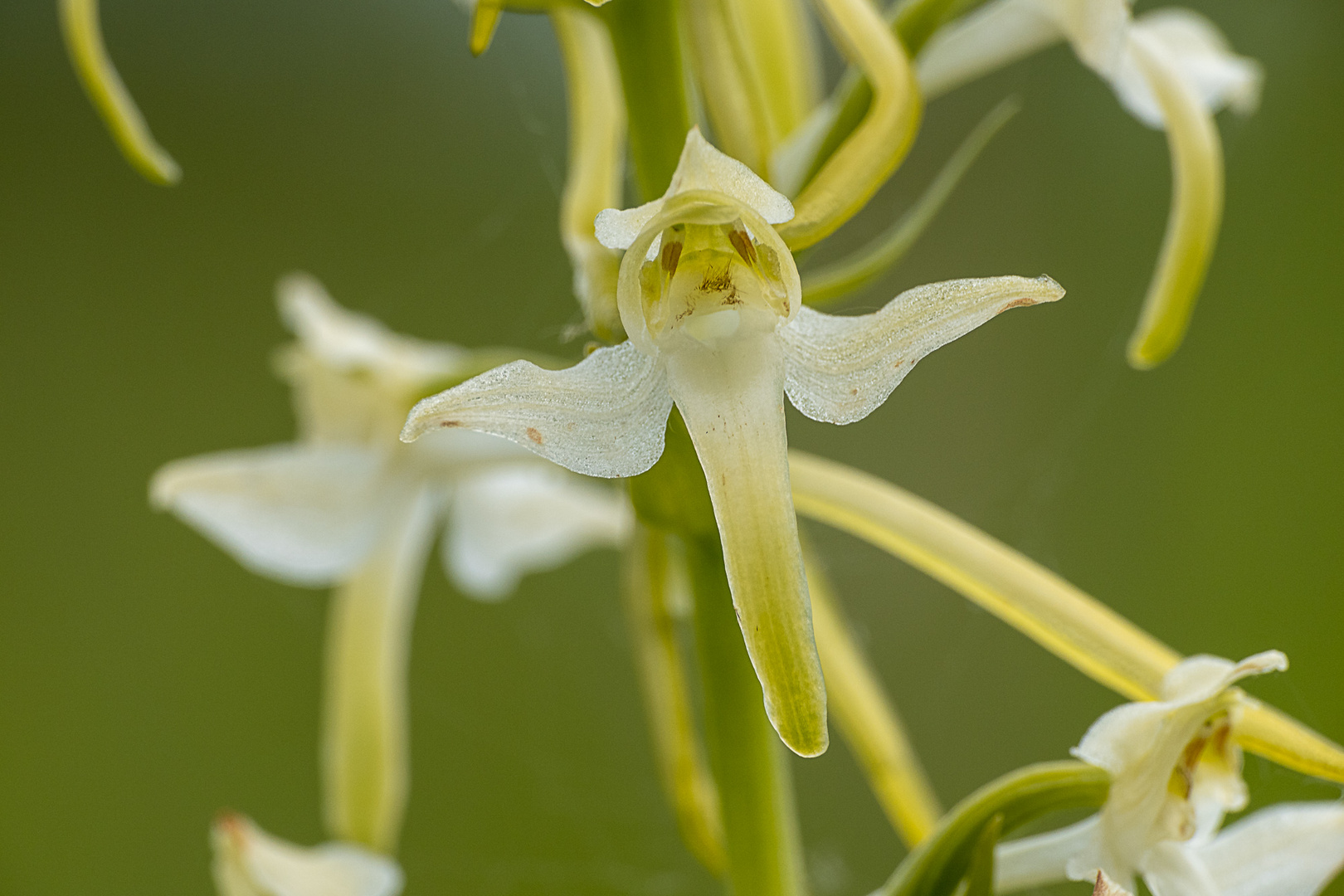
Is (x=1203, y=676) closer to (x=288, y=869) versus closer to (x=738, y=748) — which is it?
(x=738, y=748)

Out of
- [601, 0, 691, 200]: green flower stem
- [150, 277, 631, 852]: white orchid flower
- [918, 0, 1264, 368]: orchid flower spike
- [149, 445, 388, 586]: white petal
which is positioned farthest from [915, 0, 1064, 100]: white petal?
[149, 445, 388, 586]: white petal

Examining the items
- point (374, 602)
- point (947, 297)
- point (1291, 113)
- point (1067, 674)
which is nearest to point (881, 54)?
point (947, 297)

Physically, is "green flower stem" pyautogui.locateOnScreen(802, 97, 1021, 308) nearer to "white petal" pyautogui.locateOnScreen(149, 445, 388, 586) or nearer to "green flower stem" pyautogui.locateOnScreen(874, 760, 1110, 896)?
"green flower stem" pyautogui.locateOnScreen(874, 760, 1110, 896)

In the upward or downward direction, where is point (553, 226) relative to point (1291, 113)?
upward

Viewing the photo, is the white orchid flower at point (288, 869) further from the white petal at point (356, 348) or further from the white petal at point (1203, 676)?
the white petal at point (1203, 676)

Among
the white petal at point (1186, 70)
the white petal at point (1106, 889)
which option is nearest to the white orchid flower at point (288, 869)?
the white petal at point (1106, 889)

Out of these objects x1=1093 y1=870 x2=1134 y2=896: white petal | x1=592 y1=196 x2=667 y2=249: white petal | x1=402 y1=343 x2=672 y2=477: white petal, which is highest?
x1=592 y1=196 x2=667 y2=249: white petal

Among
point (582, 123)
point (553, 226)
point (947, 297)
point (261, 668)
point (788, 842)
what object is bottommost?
point (788, 842)

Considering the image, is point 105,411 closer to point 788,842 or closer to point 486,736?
point 486,736
